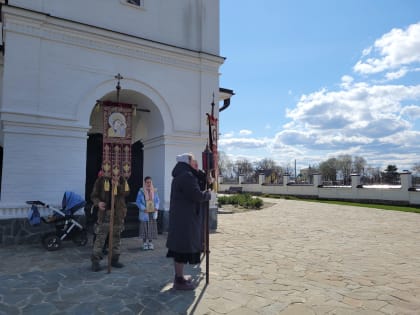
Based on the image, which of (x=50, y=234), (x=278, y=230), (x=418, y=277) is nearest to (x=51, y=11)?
(x=50, y=234)

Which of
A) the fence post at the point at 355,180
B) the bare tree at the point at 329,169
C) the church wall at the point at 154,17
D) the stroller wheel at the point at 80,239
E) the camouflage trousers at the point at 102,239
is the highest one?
the church wall at the point at 154,17

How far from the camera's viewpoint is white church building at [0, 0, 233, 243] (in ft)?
24.6

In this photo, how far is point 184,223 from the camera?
15.3 feet

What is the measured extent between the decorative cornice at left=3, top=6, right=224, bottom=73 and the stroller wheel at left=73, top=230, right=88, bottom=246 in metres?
4.72

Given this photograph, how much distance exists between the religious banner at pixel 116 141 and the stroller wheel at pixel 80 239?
2.13m

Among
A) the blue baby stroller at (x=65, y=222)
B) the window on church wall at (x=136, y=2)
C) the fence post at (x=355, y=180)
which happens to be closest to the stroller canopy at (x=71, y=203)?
the blue baby stroller at (x=65, y=222)

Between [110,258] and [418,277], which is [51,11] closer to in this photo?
[110,258]

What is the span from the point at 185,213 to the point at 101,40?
6095 mm

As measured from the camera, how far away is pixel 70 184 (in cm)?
801

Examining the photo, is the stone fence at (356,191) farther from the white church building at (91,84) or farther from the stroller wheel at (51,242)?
the stroller wheel at (51,242)

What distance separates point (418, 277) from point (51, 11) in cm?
970

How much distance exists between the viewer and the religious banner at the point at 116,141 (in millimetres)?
6086

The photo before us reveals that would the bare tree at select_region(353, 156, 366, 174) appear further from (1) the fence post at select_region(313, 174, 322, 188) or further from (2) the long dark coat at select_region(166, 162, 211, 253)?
(2) the long dark coat at select_region(166, 162, 211, 253)

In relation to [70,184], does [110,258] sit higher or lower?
lower
